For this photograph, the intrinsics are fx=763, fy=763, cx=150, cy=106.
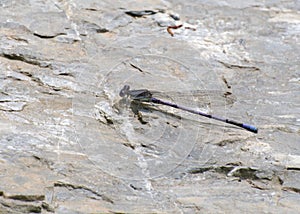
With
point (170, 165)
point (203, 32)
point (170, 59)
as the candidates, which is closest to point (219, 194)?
point (170, 165)

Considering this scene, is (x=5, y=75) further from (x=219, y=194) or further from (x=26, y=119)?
(x=219, y=194)

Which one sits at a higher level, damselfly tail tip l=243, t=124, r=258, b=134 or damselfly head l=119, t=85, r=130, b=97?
damselfly head l=119, t=85, r=130, b=97

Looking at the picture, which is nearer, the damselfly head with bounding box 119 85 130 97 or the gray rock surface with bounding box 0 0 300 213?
the gray rock surface with bounding box 0 0 300 213

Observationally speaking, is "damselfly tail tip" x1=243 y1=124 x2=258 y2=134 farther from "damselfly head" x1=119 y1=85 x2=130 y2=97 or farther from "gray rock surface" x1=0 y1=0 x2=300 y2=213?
"damselfly head" x1=119 y1=85 x2=130 y2=97

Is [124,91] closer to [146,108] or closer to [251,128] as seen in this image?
[146,108]

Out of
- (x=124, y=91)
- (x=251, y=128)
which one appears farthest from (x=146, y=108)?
(x=251, y=128)

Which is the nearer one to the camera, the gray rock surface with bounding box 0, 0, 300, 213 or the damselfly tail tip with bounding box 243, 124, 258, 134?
the gray rock surface with bounding box 0, 0, 300, 213

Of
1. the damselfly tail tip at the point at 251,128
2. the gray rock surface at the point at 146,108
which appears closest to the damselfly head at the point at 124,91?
the gray rock surface at the point at 146,108

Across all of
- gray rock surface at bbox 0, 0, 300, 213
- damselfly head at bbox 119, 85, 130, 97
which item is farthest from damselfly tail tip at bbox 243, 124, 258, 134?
damselfly head at bbox 119, 85, 130, 97
